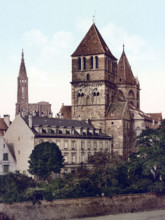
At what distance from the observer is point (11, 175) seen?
298ft

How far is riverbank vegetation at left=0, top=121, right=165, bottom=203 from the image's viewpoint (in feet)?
283

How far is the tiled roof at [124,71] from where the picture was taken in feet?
488

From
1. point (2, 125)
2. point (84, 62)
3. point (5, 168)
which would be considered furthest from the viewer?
point (84, 62)

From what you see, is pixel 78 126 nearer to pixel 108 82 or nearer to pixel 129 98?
pixel 108 82

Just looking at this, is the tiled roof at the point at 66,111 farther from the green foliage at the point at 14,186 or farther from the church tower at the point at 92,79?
the green foliage at the point at 14,186

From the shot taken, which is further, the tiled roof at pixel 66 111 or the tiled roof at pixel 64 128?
the tiled roof at pixel 66 111

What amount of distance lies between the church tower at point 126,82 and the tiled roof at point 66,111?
757 inches

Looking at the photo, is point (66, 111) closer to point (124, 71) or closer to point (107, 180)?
point (124, 71)

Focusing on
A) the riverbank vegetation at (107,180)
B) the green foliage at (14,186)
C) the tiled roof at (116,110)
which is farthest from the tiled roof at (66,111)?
the green foliage at (14,186)

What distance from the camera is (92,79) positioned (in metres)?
125

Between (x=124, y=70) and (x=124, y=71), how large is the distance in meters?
0.26

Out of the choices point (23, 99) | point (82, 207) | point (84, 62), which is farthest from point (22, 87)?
point (82, 207)

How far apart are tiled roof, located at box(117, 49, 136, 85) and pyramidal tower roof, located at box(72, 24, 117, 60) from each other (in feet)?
68.8

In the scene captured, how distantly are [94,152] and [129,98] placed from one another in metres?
37.2
